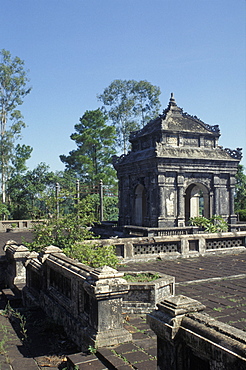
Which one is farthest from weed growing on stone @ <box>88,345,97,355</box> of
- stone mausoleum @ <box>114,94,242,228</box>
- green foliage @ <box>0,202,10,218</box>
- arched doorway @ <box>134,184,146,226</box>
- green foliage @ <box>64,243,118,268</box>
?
green foliage @ <box>0,202,10,218</box>

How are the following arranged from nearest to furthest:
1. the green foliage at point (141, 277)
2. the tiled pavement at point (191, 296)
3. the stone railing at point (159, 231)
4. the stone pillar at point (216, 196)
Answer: the tiled pavement at point (191, 296), the green foliage at point (141, 277), the stone railing at point (159, 231), the stone pillar at point (216, 196)

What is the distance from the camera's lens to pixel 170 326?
3191 mm

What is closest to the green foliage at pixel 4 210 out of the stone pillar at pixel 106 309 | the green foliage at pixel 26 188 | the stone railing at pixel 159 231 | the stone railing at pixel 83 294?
the green foliage at pixel 26 188

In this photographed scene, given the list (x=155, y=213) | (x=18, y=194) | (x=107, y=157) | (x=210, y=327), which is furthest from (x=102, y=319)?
(x=107, y=157)

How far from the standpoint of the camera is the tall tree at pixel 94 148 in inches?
1547

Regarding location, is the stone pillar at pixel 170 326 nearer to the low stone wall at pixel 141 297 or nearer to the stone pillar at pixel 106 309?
the stone pillar at pixel 106 309

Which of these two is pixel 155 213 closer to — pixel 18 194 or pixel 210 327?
pixel 210 327

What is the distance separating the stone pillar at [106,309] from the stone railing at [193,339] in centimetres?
138

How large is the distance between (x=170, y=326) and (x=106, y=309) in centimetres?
189

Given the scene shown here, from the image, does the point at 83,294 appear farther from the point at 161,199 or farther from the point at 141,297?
the point at 161,199

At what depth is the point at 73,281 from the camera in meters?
5.83

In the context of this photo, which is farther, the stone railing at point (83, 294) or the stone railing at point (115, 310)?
the stone railing at point (83, 294)

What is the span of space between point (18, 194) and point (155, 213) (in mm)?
21094

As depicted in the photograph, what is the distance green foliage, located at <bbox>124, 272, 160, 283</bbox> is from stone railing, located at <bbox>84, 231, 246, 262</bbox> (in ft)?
13.3
